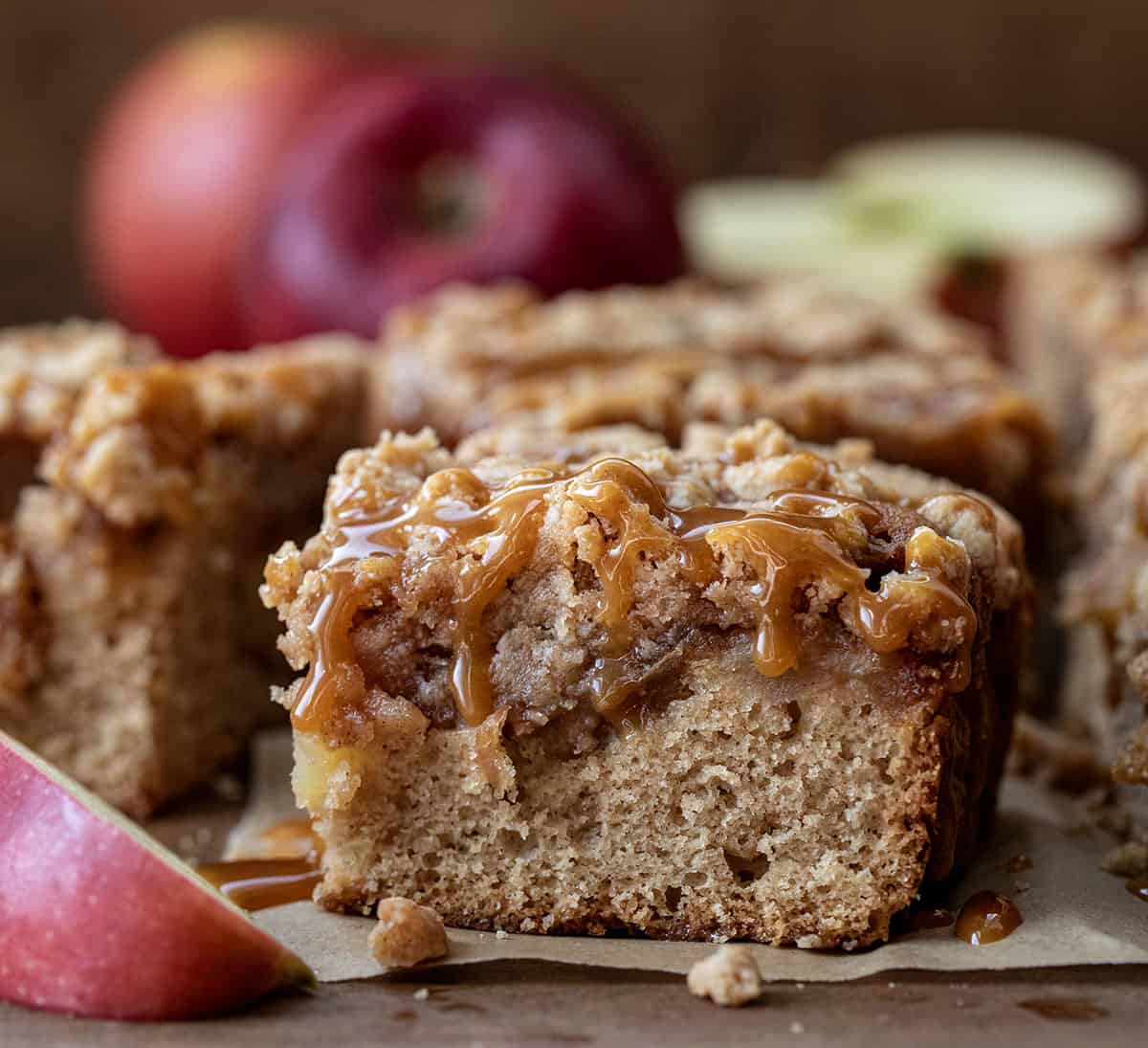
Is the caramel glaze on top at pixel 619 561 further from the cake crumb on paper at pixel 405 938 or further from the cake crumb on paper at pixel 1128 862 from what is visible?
the cake crumb on paper at pixel 1128 862

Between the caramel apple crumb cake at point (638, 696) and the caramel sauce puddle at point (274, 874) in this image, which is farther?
the caramel sauce puddle at point (274, 874)

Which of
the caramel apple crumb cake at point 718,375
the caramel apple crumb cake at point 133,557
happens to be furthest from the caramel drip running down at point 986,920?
the caramel apple crumb cake at point 133,557

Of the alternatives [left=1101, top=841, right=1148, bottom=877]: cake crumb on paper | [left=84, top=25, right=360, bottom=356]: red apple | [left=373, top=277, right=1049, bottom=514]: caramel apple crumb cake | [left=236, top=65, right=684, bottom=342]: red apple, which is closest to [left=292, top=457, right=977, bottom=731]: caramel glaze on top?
[left=1101, top=841, right=1148, bottom=877]: cake crumb on paper

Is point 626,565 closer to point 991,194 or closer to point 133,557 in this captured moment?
point 133,557

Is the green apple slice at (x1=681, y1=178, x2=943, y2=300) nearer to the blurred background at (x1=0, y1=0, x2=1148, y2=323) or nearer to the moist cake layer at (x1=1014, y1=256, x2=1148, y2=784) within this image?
the blurred background at (x1=0, y1=0, x2=1148, y2=323)

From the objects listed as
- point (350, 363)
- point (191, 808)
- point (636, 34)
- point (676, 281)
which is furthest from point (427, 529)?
point (636, 34)

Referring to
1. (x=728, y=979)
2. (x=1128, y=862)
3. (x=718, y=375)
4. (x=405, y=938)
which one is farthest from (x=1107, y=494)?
(x=405, y=938)

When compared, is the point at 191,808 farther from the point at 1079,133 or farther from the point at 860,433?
the point at 1079,133
